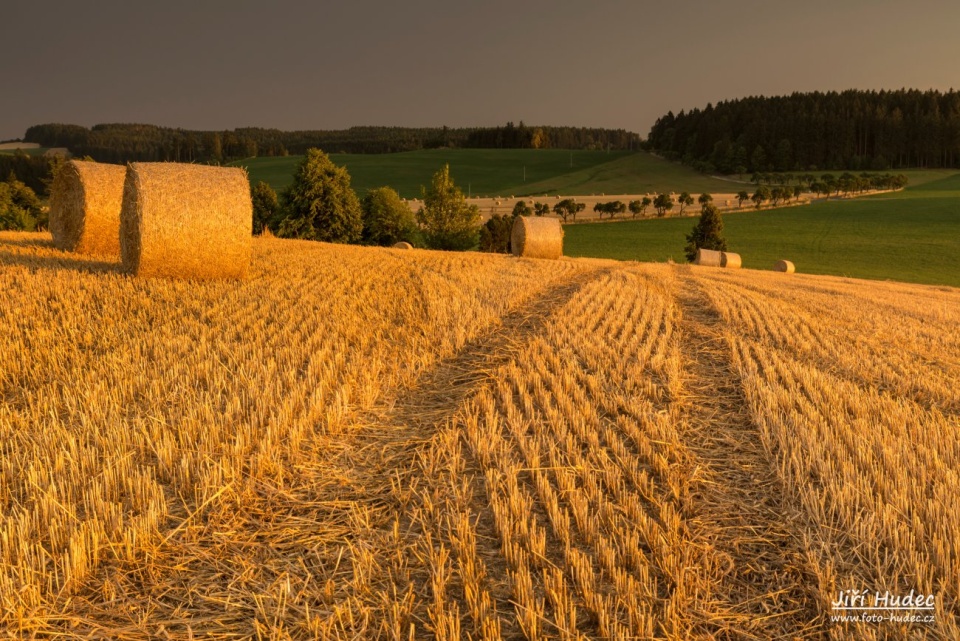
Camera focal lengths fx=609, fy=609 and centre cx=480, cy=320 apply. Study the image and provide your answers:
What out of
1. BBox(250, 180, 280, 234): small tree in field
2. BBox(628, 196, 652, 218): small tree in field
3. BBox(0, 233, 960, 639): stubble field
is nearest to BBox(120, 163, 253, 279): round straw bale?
BBox(0, 233, 960, 639): stubble field

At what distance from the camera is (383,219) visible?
57.8m

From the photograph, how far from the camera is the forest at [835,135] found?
131250 millimetres

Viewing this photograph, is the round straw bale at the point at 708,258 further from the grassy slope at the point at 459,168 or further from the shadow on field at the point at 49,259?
the grassy slope at the point at 459,168

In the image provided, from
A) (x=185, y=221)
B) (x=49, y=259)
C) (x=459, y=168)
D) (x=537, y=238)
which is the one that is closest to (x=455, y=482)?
(x=185, y=221)

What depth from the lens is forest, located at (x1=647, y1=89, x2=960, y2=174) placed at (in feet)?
431

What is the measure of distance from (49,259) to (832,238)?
6547 centimetres

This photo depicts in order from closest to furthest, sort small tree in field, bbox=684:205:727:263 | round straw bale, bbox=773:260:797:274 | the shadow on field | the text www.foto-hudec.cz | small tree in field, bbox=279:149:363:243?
1. the text www.foto-hudec.cz
2. the shadow on field
3. round straw bale, bbox=773:260:797:274
4. small tree in field, bbox=279:149:363:243
5. small tree in field, bbox=684:205:727:263

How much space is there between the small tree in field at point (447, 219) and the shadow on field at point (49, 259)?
155 ft

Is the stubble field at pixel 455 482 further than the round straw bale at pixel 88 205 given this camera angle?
No

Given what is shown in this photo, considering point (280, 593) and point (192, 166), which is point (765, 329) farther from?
point (192, 166)

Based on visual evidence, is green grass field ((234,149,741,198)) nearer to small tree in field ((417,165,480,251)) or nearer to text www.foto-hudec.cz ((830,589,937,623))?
small tree in field ((417,165,480,251))

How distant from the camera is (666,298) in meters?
14.2

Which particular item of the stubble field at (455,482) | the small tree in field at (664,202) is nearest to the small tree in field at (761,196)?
the small tree in field at (664,202)

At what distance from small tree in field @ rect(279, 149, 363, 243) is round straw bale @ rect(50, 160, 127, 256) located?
110 ft
